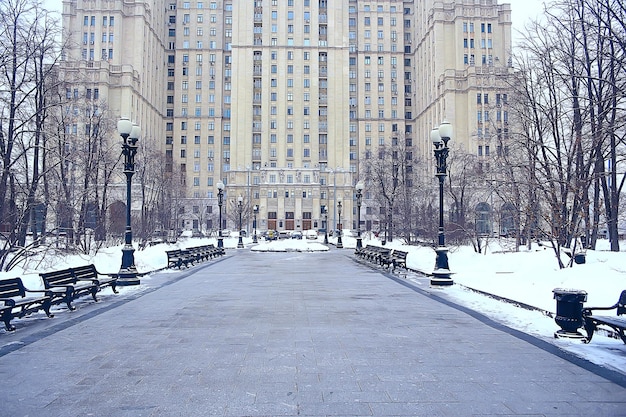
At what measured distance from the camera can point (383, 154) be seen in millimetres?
47500

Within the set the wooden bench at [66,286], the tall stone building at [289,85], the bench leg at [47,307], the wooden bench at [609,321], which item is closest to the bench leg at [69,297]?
the wooden bench at [66,286]

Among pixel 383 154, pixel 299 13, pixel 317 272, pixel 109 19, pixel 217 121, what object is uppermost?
pixel 299 13

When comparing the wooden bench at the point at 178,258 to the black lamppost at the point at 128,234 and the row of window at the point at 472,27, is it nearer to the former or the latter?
the black lamppost at the point at 128,234

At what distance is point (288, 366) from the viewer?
19.6ft

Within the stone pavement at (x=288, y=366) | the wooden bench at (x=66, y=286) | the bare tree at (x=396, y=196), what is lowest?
the stone pavement at (x=288, y=366)

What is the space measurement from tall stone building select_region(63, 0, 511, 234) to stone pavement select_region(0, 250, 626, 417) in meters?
77.3

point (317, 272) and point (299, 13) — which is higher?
point (299, 13)

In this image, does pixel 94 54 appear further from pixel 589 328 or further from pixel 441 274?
pixel 589 328

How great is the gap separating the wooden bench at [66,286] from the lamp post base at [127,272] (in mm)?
2391

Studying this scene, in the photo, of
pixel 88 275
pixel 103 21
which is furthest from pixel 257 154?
pixel 88 275

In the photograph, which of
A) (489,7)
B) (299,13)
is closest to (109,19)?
(299,13)

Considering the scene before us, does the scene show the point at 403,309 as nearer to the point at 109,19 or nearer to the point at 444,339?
the point at 444,339

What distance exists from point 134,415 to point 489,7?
305ft

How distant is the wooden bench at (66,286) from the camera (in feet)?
32.4
